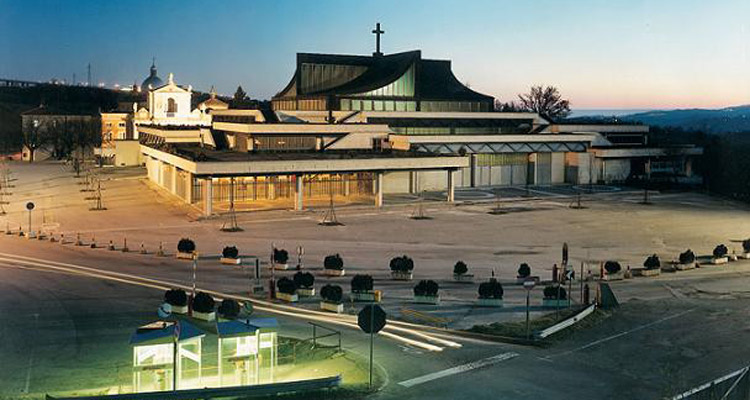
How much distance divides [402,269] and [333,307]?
646cm

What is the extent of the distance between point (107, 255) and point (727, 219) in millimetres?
42737

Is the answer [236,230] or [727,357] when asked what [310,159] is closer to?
[236,230]

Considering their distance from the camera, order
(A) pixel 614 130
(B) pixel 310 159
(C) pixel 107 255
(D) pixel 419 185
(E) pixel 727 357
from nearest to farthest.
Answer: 1. (E) pixel 727 357
2. (C) pixel 107 255
3. (B) pixel 310 159
4. (D) pixel 419 185
5. (A) pixel 614 130

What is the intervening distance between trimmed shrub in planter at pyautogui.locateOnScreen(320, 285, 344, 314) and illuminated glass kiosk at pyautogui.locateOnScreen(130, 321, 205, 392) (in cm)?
893

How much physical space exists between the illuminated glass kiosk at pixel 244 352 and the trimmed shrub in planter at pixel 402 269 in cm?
1405

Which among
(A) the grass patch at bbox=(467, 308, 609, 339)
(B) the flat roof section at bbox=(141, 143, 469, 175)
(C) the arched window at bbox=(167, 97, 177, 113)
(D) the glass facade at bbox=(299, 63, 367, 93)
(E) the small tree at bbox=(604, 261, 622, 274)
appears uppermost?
(D) the glass facade at bbox=(299, 63, 367, 93)

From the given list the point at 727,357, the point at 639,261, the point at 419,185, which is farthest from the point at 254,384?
the point at 419,185

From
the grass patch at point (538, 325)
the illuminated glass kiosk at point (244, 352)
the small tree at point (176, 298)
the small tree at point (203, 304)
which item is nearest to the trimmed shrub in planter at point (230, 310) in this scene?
the small tree at point (203, 304)

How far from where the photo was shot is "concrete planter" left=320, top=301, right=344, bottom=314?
1046 inches

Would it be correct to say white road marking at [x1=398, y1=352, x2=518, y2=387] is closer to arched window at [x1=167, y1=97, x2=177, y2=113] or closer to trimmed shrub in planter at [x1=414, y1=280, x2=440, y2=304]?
A: trimmed shrub in planter at [x1=414, y1=280, x2=440, y2=304]

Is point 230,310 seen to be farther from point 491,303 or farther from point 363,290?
point 491,303

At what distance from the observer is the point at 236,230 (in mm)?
46906

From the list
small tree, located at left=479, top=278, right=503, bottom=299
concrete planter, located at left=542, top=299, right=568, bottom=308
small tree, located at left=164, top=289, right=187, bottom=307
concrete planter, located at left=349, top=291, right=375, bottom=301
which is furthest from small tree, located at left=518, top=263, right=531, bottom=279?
small tree, located at left=164, top=289, right=187, bottom=307

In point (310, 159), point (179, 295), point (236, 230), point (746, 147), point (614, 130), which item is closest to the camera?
point (179, 295)
